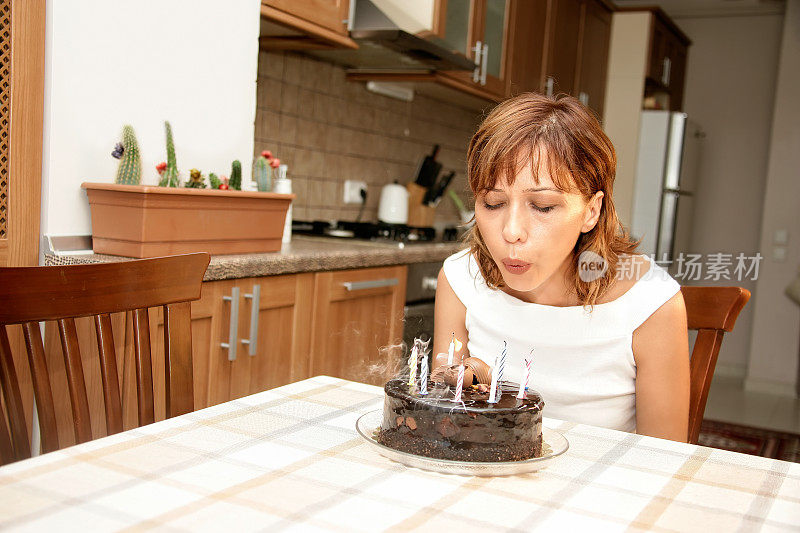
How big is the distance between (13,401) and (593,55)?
456 cm

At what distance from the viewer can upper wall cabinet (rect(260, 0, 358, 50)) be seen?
2.36 m

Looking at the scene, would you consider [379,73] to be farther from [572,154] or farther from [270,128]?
[572,154]

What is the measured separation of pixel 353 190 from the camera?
3.56 metres

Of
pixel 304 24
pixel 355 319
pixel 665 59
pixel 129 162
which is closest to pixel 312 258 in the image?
pixel 355 319

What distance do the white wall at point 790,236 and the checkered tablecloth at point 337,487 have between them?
15.7 feet

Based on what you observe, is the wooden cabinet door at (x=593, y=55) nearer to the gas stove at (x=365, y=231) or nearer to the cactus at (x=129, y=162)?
the gas stove at (x=365, y=231)

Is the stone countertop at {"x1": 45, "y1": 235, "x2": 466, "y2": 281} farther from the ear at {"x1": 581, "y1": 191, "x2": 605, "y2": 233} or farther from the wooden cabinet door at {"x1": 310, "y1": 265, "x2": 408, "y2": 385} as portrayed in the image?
the ear at {"x1": 581, "y1": 191, "x2": 605, "y2": 233}

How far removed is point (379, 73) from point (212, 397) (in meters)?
1.92

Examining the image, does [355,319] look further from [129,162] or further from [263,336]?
[129,162]

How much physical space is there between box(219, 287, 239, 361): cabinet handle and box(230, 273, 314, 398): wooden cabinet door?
34 mm

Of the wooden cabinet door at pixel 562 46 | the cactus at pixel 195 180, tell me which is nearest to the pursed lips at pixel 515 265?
the cactus at pixel 195 180

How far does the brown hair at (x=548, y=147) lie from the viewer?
1107mm

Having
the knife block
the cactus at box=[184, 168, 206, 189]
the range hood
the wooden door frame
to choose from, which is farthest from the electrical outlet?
the wooden door frame

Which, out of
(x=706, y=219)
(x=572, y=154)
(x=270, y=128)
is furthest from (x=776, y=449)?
(x=572, y=154)
